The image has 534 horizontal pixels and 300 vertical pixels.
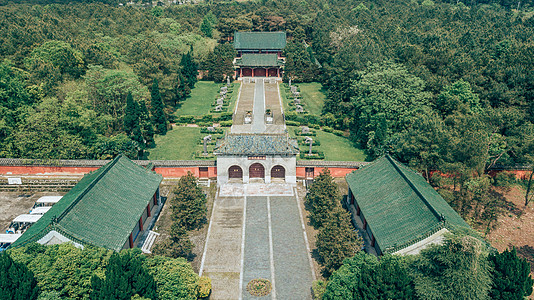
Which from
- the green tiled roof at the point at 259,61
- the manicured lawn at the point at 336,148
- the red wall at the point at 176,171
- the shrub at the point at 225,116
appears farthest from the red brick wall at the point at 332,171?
the green tiled roof at the point at 259,61

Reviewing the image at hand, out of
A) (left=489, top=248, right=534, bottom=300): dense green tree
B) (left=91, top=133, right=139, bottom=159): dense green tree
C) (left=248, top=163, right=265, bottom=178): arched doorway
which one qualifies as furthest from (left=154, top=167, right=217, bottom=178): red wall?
(left=489, top=248, right=534, bottom=300): dense green tree

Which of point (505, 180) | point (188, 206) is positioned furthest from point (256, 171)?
point (505, 180)

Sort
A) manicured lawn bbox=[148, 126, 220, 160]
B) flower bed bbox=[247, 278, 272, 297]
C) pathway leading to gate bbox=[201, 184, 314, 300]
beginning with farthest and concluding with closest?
manicured lawn bbox=[148, 126, 220, 160]
pathway leading to gate bbox=[201, 184, 314, 300]
flower bed bbox=[247, 278, 272, 297]

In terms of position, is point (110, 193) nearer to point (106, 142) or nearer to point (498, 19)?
point (106, 142)

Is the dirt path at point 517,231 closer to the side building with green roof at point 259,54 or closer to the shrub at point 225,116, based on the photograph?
the shrub at point 225,116

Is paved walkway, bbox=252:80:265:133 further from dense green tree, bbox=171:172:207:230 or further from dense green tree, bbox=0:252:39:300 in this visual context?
dense green tree, bbox=0:252:39:300

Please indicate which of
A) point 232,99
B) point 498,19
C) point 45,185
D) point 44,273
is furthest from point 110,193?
point 498,19
